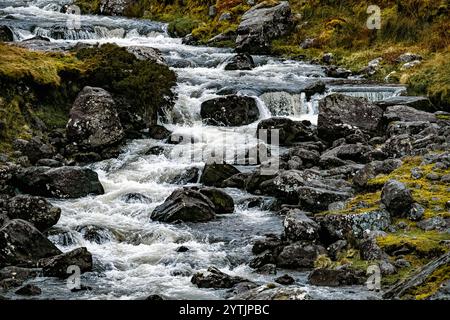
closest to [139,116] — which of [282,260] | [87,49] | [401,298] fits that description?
[87,49]

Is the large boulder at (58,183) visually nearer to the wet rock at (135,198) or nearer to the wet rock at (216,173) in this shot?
the wet rock at (135,198)

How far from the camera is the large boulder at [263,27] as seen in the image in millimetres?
39406

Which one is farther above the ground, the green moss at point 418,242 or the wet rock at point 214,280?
the green moss at point 418,242

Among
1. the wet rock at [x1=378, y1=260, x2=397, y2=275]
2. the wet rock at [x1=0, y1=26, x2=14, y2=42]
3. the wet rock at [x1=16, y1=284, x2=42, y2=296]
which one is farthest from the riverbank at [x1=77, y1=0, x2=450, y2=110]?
the wet rock at [x1=16, y1=284, x2=42, y2=296]

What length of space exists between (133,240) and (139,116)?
36.2ft

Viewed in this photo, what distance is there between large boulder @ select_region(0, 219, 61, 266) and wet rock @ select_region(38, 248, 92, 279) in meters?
0.34

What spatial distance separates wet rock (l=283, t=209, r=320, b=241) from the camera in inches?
564

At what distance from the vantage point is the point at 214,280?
41.5 ft

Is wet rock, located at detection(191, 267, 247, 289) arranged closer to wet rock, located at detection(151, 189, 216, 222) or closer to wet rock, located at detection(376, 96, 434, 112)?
wet rock, located at detection(151, 189, 216, 222)

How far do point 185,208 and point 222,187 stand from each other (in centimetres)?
320

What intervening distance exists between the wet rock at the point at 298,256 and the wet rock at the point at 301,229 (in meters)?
0.43

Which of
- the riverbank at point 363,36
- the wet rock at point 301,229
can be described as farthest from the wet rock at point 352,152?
the wet rock at point 301,229

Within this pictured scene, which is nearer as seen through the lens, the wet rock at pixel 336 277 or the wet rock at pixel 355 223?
the wet rock at pixel 336 277
